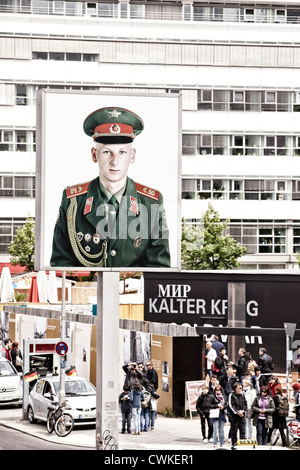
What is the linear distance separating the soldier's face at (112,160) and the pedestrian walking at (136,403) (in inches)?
239

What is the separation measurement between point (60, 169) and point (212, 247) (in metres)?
39.9

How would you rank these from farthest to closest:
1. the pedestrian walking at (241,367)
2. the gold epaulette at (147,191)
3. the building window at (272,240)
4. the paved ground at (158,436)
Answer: the building window at (272,240) < the pedestrian walking at (241,367) < the paved ground at (158,436) < the gold epaulette at (147,191)

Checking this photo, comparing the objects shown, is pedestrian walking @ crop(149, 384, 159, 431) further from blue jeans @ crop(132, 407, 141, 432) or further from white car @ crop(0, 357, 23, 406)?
white car @ crop(0, 357, 23, 406)

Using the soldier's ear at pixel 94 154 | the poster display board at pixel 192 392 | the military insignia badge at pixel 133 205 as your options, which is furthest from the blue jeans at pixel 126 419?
the soldier's ear at pixel 94 154

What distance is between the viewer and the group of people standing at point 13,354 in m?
36.9

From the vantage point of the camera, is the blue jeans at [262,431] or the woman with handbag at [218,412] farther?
the woman with handbag at [218,412]

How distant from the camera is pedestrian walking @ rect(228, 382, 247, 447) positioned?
23344mm

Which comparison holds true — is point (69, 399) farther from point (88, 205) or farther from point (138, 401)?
point (88, 205)

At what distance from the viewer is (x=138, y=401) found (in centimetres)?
2608

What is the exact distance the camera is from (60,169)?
23094mm

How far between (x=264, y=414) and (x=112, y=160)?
22.7 ft

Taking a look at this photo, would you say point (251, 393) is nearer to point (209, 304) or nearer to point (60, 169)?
point (60, 169)

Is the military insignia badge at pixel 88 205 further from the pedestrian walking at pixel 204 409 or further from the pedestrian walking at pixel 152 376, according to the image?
the pedestrian walking at pixel 152 376

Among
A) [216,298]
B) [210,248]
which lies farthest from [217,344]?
[210,248]
